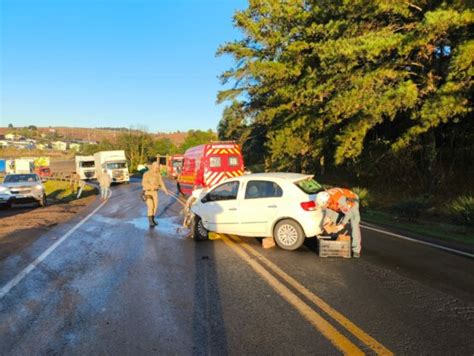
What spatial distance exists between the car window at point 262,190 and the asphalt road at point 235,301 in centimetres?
110

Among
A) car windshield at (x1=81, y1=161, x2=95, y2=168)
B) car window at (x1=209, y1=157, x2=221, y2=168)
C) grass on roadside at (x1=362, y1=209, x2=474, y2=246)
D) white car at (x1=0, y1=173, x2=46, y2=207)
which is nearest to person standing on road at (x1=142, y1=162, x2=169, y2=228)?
car window at (x1=209, y1=157, x2=221, y2=168)

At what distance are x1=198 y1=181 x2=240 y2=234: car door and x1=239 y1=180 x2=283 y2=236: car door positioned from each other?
0.76ft

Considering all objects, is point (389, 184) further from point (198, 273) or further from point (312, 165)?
Answer: point (198, 273)

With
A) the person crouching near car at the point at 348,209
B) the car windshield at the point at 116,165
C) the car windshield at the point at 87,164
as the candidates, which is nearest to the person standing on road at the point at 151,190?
the person crouching near car at the point at 348,209

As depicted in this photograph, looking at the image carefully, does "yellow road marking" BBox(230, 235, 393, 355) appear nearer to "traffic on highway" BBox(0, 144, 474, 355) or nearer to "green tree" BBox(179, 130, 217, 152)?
"traffic on highway" BBox(0, 144, 474, 355)

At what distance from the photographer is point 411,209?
14.2 m

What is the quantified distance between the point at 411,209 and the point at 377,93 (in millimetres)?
4520

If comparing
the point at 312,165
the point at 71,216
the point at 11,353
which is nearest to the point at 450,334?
the point at 11,353

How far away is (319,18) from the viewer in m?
22.2

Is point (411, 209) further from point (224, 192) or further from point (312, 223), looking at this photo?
point (224, 192)

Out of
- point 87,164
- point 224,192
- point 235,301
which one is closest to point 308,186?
point 224,192

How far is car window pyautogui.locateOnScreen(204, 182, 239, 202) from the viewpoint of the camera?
9719mm

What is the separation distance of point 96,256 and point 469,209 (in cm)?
991

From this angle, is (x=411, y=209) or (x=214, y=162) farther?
(x=214, y=162)
